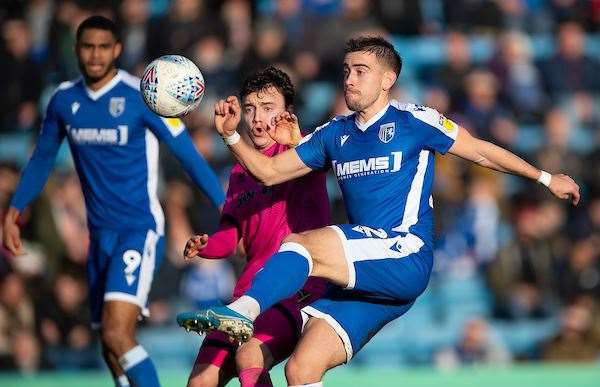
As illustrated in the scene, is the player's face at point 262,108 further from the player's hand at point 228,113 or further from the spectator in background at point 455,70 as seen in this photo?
the spectator in background at point 455,70

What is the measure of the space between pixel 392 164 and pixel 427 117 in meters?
0.35

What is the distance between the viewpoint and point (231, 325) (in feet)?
20.2

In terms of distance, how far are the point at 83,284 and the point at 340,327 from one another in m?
7.01

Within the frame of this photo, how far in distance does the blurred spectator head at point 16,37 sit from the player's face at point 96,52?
280 inches

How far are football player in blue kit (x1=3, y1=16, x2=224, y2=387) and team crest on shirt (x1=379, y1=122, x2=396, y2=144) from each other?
5.99 feet

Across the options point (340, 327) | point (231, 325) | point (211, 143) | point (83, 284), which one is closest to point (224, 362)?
point (340, 327)

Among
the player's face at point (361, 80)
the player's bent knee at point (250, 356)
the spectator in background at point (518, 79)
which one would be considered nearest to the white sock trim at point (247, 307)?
the player's bent knee at point (250, 356)

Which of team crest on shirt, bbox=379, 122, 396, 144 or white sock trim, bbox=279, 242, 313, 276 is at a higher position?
team crest on shirt, bbox=379, 122, 396, 144

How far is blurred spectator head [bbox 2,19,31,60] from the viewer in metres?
15.8

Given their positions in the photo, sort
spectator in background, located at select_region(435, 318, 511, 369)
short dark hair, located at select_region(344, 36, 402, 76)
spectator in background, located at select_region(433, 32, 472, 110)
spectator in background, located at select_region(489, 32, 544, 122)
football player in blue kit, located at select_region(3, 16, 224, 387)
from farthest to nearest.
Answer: spectator in background, located at select_region(489, 32, 544, 122), spectator in background, located at select_region(433, 32, 472, 110), spectator in background, located at select_region(435, 318, 511, 369), football player in blue kit, located at select_region(3, 16, 224, 387), short dark hair, located at select_region(344, 36, 402, 76)

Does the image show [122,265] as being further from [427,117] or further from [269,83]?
[427,117]

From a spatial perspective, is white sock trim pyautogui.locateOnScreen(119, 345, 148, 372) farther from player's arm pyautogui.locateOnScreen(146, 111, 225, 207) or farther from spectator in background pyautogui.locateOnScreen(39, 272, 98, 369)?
spectator in background pyautogui.locateOnScreen(39, 272, 98, 369)

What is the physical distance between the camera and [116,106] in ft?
29.1

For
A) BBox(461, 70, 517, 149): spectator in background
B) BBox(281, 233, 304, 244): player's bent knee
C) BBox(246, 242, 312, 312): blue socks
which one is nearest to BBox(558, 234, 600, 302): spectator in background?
BBox(461, 70, 517, 149): spectator in background
